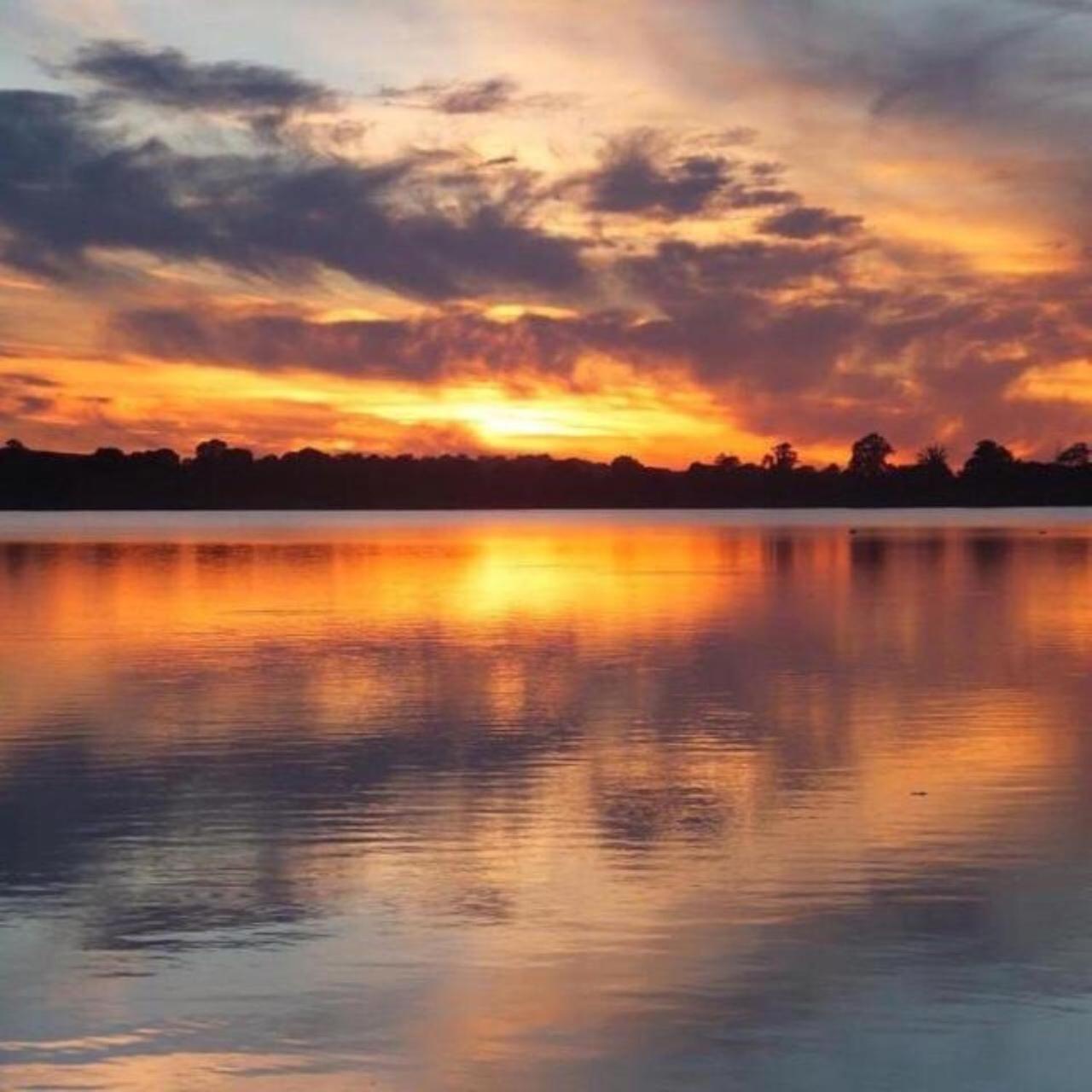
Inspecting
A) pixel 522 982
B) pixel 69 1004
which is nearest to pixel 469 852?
pixel 522 982

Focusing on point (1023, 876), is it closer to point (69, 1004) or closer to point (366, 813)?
point (366, 813)

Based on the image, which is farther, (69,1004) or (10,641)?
(10,641)

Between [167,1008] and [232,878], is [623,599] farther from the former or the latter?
[167,1008]

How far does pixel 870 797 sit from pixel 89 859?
6.65 meters

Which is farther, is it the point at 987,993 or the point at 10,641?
the point at 10,641

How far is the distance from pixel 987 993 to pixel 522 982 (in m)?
2.51

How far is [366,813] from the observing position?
51.7ft

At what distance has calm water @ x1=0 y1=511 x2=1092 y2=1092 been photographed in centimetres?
931

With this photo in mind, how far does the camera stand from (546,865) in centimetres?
1341

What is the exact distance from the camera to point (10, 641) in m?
32.7

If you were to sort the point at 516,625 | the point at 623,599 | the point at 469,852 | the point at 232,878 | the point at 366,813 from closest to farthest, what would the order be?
1. the point at 232,878
2. the point at 469,852
3. the point at 366,813
4. the point at 516,625
5. the point at 623,599

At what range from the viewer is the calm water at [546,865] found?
931 centimetres

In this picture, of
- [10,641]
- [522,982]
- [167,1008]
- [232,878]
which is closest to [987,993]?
[522,982]

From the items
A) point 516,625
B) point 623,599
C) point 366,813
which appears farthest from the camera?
point 623,599
